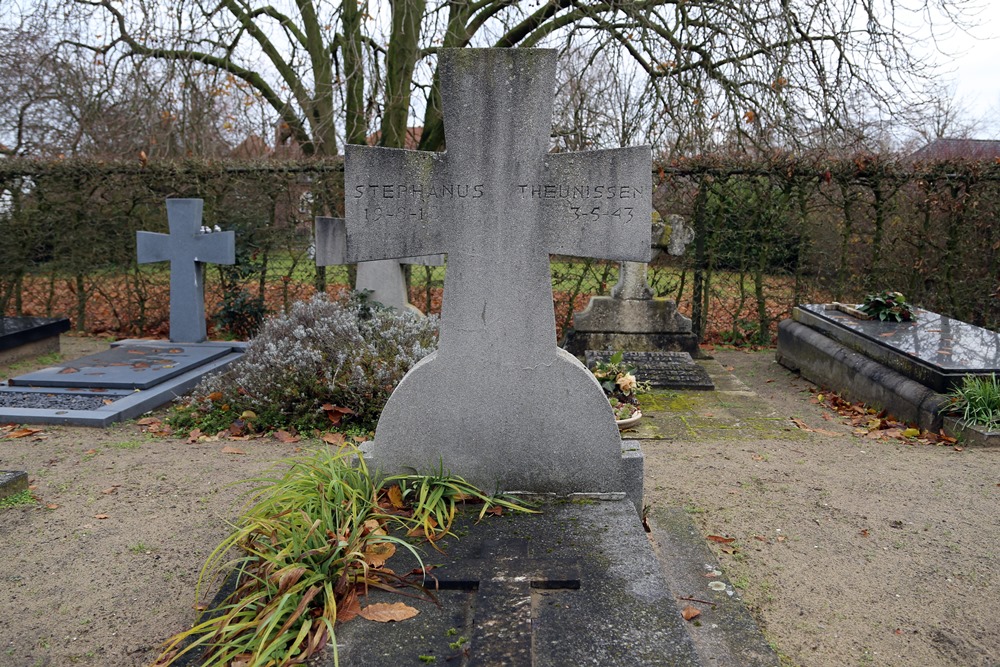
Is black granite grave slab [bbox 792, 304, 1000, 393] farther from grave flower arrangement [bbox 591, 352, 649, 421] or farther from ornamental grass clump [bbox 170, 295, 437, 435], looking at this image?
ornamental grass clump [bbox 170, 295, 437, 435]

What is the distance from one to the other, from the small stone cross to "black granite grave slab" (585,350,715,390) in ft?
15.8

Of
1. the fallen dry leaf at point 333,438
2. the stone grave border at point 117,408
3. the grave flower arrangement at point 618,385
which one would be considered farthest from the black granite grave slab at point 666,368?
the stone grave border at point 117,408

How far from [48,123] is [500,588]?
1700 cm

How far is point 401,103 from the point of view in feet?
33.9

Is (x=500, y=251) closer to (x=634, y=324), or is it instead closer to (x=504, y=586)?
(x=504, y=586)

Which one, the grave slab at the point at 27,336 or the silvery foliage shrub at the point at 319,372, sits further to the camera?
the grave slab at the point at 27,336

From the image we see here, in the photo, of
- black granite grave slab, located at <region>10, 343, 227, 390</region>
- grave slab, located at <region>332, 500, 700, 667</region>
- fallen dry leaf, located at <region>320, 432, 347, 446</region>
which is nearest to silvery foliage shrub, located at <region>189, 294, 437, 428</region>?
fallen dry leaf, located at <region>320, 432, 347, 446</region>

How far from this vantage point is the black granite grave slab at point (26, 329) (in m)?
8.27

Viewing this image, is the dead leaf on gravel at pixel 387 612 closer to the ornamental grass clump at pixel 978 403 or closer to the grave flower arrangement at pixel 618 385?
the grave flower arrangement at pixel 618 385

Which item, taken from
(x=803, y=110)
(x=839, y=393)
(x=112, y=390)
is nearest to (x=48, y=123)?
(x=112, y=390)

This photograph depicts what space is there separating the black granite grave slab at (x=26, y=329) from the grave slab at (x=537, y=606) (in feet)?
24.9

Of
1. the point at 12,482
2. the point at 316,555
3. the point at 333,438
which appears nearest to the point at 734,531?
the point at 316,555

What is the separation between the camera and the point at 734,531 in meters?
4.08

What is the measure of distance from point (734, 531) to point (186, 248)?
690 centimetres
